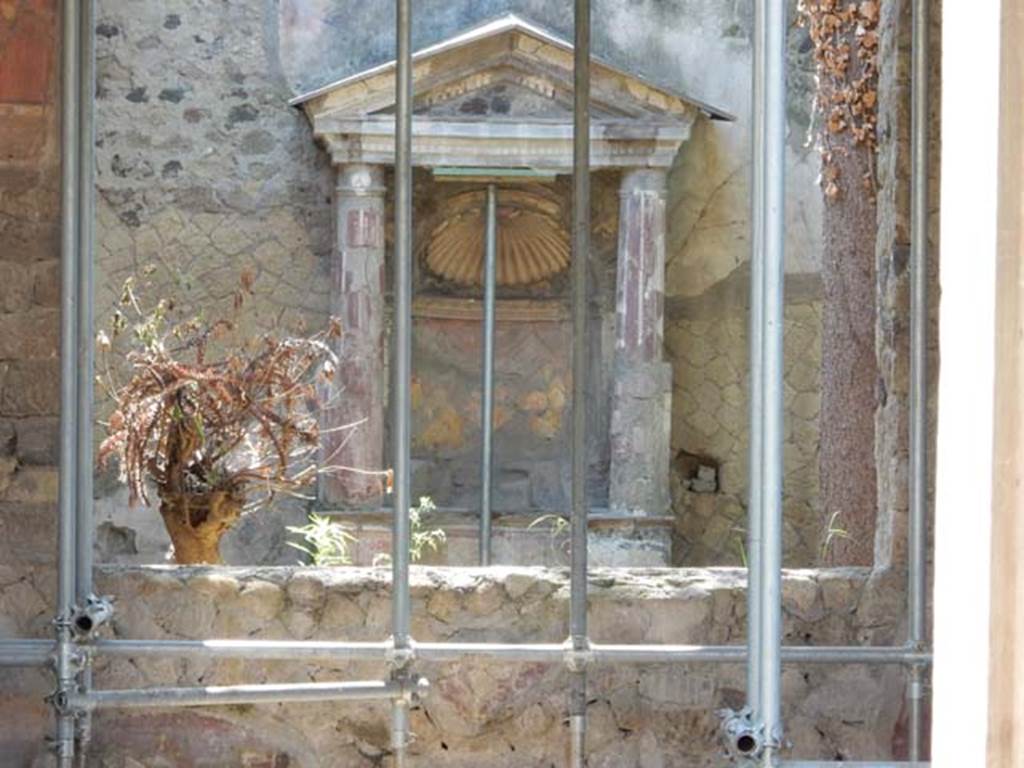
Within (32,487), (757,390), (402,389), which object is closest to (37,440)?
(32,487)

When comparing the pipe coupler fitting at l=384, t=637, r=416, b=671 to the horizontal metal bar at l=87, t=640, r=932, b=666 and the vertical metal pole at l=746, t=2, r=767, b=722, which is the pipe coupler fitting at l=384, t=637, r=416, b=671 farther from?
the vertical metal pole at l=746, t=2, r=767, b=722

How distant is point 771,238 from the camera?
3.77 m

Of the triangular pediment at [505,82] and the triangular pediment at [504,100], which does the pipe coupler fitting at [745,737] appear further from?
the triangular pediment at [504,100]

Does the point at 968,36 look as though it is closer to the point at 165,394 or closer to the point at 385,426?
the point at 165,394

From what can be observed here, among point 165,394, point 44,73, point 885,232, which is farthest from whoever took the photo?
point 165,394

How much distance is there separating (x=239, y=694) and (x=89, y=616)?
346mm

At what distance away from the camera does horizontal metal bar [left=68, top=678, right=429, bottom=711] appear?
14.3ft

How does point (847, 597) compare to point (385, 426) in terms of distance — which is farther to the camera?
point (385, 426)

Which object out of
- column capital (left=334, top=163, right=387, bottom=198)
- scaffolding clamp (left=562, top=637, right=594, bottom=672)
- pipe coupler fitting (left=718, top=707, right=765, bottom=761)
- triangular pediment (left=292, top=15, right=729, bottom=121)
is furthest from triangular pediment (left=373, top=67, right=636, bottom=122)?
pipe coupler fitting (left=718, top=707, right=765, bottom=761)

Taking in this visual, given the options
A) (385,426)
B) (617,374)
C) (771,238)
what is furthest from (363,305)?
(771,238)

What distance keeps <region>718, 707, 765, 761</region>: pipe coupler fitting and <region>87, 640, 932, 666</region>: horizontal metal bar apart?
589 millimetres

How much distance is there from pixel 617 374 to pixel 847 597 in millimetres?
7213

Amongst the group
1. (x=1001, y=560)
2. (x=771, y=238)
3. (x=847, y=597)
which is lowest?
(x=847, y=597)

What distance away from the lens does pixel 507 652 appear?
4.56 m
